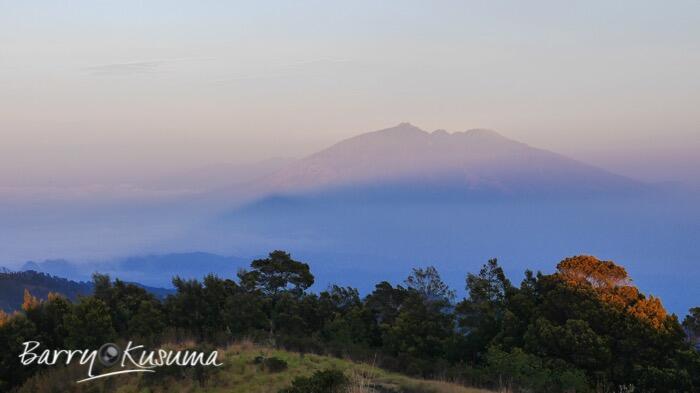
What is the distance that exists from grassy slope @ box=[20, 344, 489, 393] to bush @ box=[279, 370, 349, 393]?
5.67 feet

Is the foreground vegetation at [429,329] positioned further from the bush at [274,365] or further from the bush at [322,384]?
the bush at [322,384]

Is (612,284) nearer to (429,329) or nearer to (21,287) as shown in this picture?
(429,329)

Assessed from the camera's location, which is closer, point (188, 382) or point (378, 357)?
point (188, 382)

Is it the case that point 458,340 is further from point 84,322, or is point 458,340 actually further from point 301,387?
point 84,322

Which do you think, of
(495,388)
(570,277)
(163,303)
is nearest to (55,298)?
(163,303)

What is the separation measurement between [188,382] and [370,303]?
17.1 metres

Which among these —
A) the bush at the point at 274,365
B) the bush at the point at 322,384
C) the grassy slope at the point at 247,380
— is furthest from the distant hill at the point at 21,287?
the bush at the point at 322,384

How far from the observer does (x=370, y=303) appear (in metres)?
33.0

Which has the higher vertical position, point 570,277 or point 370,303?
point 570,277

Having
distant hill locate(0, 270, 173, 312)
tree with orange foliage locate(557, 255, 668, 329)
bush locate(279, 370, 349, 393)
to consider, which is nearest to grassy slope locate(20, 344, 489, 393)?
bush locate(279, 370, 349, 393)

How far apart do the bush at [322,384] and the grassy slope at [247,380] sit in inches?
68.1

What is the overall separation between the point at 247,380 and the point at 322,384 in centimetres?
505

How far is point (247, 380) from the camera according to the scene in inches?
677

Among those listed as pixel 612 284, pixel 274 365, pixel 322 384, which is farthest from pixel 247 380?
pixel 612 284
